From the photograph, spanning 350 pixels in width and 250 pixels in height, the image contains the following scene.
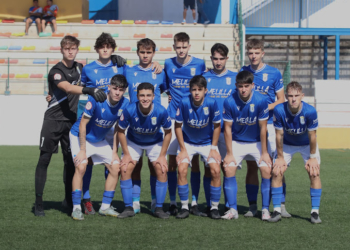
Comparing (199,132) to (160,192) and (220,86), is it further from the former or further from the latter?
(160,192)

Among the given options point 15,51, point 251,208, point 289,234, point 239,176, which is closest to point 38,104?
point 15,51

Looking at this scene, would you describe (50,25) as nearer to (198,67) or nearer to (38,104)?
(38,104)

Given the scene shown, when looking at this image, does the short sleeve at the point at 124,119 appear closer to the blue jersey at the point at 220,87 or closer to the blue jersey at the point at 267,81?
the blue jersey at the point at 220,87

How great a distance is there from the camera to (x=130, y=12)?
822 inches

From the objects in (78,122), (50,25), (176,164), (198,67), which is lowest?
(176,164)

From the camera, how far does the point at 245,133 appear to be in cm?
557

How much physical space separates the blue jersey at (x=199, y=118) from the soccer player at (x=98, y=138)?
61cm

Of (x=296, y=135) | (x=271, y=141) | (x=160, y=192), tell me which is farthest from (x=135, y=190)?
(x=296, y=135)

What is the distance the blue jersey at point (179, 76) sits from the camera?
6.03 m

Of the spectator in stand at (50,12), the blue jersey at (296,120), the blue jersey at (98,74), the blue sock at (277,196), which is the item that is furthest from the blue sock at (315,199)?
the spectator in stand at (50,12)

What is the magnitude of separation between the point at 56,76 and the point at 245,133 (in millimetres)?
2036

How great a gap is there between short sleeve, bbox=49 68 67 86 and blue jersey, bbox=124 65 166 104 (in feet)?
2.38

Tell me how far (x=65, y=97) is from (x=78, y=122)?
0.34 m

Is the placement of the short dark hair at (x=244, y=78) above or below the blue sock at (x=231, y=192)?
above
